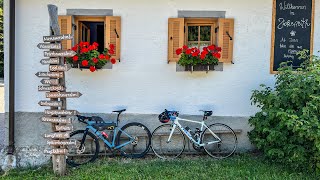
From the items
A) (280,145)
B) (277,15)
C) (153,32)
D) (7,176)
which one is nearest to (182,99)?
(153,32)

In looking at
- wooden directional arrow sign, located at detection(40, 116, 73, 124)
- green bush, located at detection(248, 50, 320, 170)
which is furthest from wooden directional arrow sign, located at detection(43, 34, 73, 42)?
green bush, located at detection(248, 50, 320, 170)

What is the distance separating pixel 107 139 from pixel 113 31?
6.32ft

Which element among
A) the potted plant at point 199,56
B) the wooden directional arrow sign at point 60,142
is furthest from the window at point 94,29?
the wooden directional arrow sign at point 60,142

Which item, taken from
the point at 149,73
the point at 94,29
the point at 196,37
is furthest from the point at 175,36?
the point at 94,29

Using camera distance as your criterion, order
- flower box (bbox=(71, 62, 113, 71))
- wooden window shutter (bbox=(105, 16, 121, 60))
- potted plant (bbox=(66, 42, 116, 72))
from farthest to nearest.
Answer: wooden window shutter (bbox=(105, 16, 121, 60))
flower box (bbox=(71, 62, 113, 71))
potted plant (bbox=(66, 42, 116, 72))

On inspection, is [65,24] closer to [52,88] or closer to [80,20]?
[80,20]

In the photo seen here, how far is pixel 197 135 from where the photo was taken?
5969 millimetres

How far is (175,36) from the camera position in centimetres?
593

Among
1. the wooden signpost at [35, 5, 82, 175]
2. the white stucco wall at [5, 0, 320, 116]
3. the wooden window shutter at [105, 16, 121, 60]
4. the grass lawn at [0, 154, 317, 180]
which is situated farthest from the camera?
the white stucco wall at [5, 0, 320, 116]

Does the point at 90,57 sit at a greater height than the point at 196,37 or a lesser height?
lesser

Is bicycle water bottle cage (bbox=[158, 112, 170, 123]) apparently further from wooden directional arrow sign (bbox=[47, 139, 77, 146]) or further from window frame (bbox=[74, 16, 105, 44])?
window frame (bbox=[74, 16, 105, 44])

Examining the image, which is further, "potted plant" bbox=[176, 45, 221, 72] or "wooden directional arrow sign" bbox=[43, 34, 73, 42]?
"potted plant" bbox=[176, 45, 221, 72]

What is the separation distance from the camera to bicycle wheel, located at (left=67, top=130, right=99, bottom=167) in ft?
19.0

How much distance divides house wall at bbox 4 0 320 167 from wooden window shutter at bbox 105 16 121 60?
120mm
